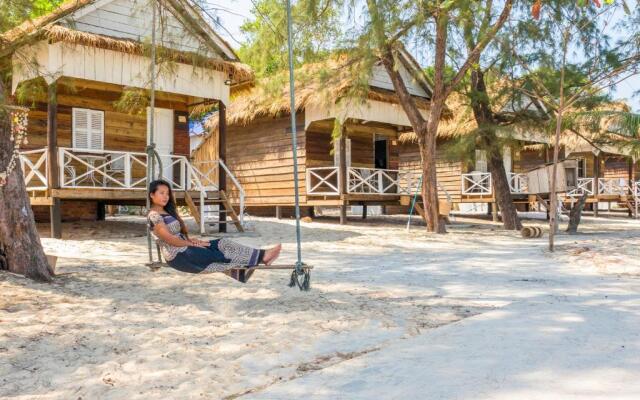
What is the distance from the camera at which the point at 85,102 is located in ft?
43.7

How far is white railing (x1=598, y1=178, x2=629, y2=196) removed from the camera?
77.2ft

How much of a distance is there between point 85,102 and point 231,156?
655cm

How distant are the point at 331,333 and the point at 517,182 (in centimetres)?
1848

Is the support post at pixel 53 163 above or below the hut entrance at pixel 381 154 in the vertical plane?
below

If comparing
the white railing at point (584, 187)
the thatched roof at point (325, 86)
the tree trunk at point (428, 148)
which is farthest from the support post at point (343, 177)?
the white railing at point (584, 187)

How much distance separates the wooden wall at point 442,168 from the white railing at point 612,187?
20.1 ft

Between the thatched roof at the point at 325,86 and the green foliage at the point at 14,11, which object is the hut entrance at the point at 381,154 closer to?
the thatched roof at the point at 325,86

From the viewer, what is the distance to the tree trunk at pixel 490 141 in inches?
527

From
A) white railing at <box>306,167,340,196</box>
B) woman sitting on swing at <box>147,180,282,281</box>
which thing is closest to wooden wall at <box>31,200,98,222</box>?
white railing at <box>306,167,340,196</box>

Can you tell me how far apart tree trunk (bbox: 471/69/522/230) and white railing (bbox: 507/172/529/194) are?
631 cm

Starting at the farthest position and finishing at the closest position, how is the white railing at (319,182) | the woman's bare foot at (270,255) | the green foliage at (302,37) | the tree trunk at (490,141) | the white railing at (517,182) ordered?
the white railing at (517,182), the white railing at (319,182), the tree trunk at (490,141), the green foliage at (302,37), the woman's bare foot at (270,255)

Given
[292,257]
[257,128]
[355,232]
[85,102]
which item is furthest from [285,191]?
[292,257]

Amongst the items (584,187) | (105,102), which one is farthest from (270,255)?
(584,187)

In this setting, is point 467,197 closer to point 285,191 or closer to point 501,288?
point 285,191
